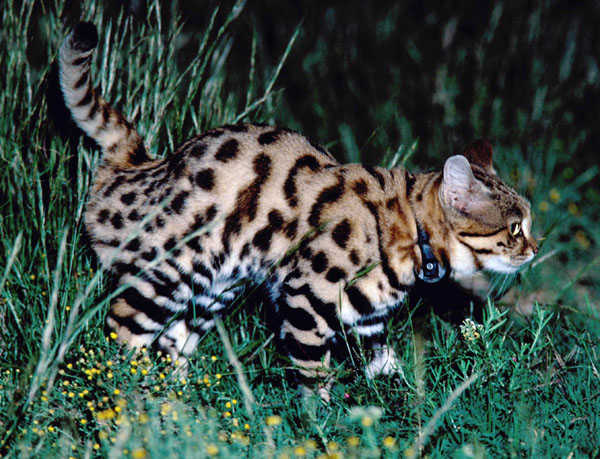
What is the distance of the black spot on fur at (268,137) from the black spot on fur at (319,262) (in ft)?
2.44

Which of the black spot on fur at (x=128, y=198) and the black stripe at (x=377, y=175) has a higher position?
the black stripe at (x=377, y=175)

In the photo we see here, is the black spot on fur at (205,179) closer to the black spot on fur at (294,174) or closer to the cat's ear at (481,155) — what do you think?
the black spot on fur at (294,174)

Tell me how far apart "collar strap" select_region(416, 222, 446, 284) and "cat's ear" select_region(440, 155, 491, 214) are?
0.80 ft

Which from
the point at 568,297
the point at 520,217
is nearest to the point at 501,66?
the point at 568,297

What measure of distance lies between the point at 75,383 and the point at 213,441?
0.87 meters

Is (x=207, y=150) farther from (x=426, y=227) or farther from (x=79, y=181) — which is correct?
(x=426, y=227)

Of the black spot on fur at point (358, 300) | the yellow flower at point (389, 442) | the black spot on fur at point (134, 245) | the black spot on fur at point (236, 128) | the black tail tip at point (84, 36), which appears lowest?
the yellow flower at point (389, 442)

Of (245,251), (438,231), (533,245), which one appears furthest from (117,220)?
(533,245)

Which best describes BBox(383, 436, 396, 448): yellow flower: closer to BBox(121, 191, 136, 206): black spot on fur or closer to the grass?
the grass

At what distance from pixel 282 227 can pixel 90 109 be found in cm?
123

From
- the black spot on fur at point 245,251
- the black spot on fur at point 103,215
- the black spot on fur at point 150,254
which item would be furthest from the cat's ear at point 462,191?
the black spot on fur at point 103,215

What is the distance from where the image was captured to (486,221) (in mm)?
3635

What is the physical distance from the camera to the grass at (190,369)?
2789 mm

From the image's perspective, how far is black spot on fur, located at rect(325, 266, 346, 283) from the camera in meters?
3.48
